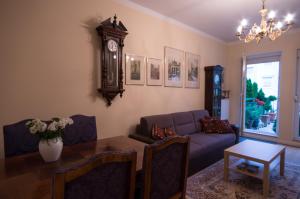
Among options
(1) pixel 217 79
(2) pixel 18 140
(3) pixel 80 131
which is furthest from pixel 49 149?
(1) pixel 217 79

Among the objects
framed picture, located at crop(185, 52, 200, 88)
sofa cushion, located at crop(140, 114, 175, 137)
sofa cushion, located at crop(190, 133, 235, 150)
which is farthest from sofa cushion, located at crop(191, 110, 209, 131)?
sofa cushion, located at crop(140, 114, 175, 137)

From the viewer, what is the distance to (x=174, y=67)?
3.65 m

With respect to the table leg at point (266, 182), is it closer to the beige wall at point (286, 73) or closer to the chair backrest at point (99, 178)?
the chair backrest at point (99, 178)

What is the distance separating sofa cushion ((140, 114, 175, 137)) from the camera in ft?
9.14

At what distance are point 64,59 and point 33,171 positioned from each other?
1483 millimetres

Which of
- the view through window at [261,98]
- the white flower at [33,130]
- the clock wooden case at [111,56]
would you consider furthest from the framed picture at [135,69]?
the view through window at [261,98]

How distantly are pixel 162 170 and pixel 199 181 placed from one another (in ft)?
4.93

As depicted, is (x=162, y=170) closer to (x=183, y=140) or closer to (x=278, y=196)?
(x=183, y=140)

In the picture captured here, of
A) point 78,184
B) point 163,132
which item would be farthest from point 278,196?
point 78,184

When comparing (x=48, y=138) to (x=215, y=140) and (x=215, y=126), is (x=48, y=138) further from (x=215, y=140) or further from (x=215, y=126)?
(x=215, y=126)

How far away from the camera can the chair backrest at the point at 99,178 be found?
75 cm

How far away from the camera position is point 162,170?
1.23 metres

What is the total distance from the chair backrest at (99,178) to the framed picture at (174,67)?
8.71ft

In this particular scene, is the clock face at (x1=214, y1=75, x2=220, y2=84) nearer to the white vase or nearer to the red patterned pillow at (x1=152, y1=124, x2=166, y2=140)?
the red patterned pillow at (x1=152, y1=124, x2=166, y2=140)
